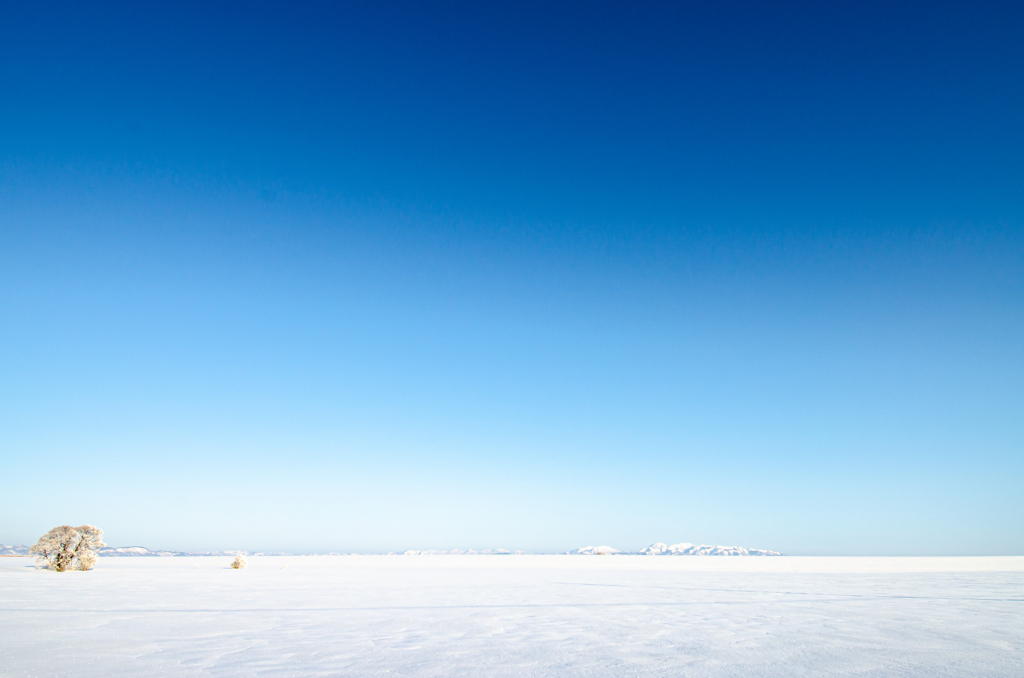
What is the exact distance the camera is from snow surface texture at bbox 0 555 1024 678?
4992 millimetres

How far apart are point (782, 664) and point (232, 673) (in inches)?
201

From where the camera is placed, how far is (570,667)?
505cm

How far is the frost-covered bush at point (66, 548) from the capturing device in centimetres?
1723

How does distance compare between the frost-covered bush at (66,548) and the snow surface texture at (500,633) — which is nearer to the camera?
the snow surface texture at (500,633)

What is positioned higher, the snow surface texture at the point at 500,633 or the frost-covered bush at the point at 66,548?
the frost-covered bush at the point at 66,548

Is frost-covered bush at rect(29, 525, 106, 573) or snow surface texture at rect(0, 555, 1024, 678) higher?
frost-covered bush at rect(29, 525, 106, 573)

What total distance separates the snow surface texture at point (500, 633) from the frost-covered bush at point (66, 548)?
6.50m

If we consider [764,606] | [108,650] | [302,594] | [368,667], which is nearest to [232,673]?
[368,667]

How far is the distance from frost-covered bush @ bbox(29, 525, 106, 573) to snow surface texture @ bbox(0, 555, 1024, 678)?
6.50 m

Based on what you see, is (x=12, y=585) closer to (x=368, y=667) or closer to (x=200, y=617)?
(x=200, y=617)

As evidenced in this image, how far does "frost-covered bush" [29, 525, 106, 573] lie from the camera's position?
17234mm

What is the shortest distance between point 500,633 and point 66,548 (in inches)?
710

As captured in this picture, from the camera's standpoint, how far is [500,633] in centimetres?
686

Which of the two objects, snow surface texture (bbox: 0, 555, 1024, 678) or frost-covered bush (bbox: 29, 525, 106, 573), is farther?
frost-covered bush (bbox: 29, 525, 106, 573)
